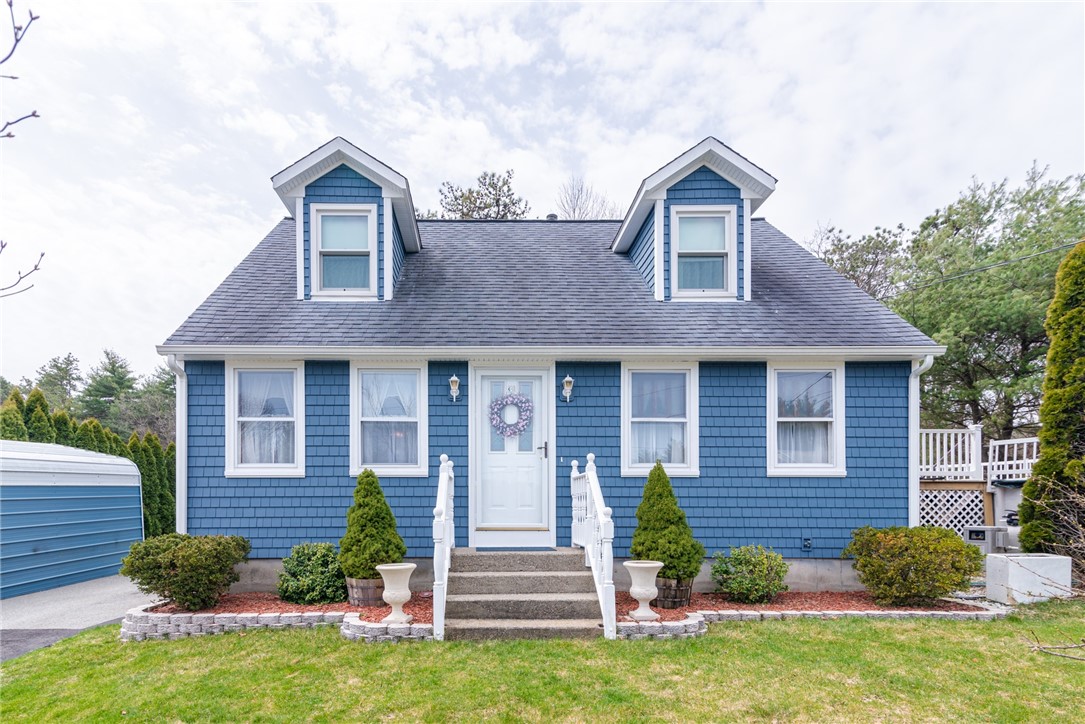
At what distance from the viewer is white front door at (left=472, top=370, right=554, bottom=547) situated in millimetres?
7668

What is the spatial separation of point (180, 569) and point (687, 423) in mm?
6174

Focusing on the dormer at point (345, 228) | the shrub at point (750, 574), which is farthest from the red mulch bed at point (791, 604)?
the dormer at point (345, 228)

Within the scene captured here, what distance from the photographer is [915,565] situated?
6734 mm

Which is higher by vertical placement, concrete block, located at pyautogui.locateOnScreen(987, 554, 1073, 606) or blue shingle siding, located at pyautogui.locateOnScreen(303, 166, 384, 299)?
blue shingle siding, located at pyautogui.locateOnScreen(303, 166, 384, 299)

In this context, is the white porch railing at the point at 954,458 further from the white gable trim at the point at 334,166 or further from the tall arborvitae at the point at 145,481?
the tall arborvitae at the point at 145,481

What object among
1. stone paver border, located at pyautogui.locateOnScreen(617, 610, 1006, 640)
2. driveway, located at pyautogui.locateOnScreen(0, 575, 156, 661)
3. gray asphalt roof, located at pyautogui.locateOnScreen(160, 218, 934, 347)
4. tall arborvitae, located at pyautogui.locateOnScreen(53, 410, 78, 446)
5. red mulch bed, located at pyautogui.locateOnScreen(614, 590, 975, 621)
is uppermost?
gray asphalt roof, located at pyautogui.locateOnScreen(160, 218, 934, 347)

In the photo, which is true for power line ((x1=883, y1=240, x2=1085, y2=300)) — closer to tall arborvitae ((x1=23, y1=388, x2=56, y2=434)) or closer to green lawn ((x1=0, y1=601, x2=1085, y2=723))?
green lawn ((x1=0, y1=601, x2=1085, y2=723))

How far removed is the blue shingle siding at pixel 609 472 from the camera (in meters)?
7.46

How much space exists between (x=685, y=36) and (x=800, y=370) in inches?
282

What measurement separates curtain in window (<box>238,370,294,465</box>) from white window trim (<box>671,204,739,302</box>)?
218 inches

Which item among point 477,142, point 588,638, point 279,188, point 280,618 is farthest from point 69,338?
point 588,638

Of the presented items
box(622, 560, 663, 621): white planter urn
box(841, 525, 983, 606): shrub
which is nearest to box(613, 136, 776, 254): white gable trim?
box(841, 525, 983, 606): shrub

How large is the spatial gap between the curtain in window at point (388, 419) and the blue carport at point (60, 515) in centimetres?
572

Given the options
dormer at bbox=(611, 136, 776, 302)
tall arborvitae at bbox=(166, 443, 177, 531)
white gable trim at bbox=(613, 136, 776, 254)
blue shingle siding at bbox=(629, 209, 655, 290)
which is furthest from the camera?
tall arborvitae at bbox=(166, 443, 177, 531)
